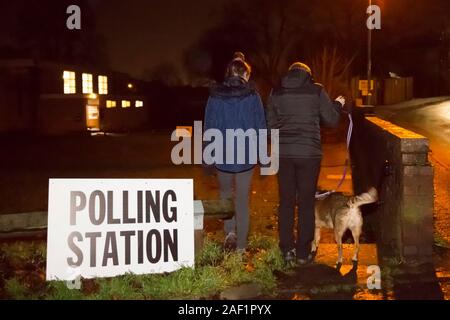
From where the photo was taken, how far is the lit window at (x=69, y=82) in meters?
37.1

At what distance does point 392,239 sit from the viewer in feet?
20.2

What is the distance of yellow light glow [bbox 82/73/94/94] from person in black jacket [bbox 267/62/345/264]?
1407 inches

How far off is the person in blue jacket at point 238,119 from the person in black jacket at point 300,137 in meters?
0.19

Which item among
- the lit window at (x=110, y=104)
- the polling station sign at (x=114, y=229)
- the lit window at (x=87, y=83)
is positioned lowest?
the polling station sign at (x=114, y=229)

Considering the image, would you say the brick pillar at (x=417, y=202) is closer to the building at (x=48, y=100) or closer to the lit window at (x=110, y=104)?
the building at (x=48, y=100)

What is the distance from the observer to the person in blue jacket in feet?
18.4

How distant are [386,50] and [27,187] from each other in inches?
1466

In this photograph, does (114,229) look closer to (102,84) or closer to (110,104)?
(110,104)

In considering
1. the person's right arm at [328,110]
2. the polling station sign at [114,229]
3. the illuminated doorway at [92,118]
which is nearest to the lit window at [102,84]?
the illuminated doorway at [92,118]

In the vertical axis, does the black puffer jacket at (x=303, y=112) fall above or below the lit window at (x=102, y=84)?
below

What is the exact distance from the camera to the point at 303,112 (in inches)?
211
